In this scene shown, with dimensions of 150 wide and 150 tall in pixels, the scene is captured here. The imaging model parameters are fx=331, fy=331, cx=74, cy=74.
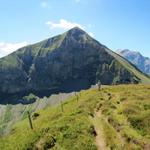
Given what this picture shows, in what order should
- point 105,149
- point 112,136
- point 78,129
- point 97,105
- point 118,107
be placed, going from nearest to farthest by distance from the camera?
point 105,149 → point 112,136 → point 78,129 → point 118,107 → point 97,105

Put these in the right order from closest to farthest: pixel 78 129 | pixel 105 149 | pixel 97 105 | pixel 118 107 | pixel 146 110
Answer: pixel 105 149 → pixel 78 129 → pixel 146 110 → pixel 118 107 → pixel 97 105

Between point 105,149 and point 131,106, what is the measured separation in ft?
84.8

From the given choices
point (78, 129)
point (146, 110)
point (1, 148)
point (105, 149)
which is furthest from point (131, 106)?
point (1, 148)

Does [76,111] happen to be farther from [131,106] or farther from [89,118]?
[131,106]

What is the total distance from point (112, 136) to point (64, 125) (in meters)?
13.8

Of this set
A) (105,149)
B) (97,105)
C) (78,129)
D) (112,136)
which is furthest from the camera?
(97,105)

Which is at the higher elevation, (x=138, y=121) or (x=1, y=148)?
(x=138, y=121)

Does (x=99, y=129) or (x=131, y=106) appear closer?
(x=99, y=129)

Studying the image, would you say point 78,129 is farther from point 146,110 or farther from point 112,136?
point 146,110

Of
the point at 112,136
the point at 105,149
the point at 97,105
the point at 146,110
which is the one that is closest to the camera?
the point at 105,149

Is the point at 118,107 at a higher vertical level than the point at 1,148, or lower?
higher

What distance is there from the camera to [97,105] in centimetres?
→ 10119

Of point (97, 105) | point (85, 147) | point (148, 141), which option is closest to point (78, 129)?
point (85, 147)

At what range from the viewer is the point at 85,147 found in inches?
2594
